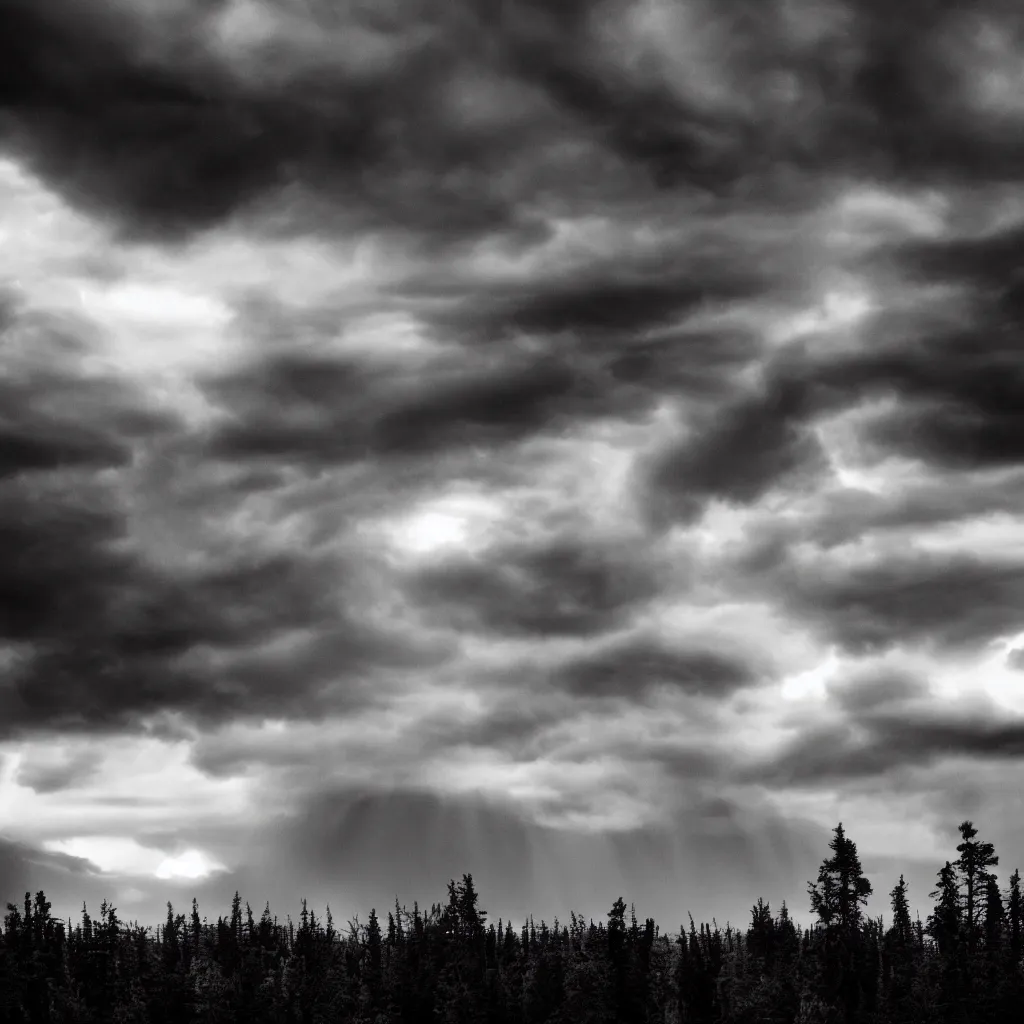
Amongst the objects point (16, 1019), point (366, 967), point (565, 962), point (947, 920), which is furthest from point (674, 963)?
point (16, 1019)

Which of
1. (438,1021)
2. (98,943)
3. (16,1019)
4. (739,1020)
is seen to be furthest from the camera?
(98,943)

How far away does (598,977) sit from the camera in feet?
463

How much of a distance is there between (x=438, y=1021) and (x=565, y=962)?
68.5 feet

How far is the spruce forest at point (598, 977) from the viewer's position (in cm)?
12469

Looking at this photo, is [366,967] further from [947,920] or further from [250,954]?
[947,920]

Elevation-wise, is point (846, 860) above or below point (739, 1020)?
above

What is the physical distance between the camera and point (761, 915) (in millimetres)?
178125

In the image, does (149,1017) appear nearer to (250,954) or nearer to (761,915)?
(250,954)

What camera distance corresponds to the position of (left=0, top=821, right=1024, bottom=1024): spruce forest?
125 metres

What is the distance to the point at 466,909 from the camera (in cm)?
17850

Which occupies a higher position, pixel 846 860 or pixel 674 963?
pixel 846 860

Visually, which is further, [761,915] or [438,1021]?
[761,915]

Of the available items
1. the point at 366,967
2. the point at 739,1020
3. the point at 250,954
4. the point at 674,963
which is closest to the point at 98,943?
the point at 250,954

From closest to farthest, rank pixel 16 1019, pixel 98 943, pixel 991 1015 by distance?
pixel 991 1015, pixel 16 1019, pixel 98 943
